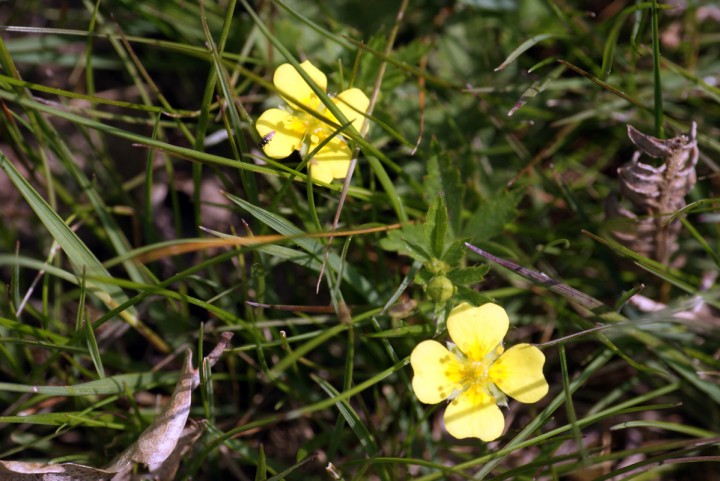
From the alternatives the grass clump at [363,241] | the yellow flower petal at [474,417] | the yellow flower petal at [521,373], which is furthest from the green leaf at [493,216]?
the yellow flower petal at [474,417]

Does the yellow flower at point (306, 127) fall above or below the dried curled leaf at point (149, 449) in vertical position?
above

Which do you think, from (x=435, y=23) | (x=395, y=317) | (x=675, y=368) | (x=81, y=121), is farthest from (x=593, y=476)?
(x=81, y=121)

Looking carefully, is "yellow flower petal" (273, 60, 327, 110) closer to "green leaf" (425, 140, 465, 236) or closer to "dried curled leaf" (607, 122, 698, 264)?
"green leaf" (425, 140, 465, 236)

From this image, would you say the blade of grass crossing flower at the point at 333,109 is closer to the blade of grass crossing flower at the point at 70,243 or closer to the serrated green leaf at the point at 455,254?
the serrated green leaf at the point at 455,254

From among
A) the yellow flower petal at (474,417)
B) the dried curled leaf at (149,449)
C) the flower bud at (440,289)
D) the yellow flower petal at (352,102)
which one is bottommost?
the dried curled leaf at (149,449)

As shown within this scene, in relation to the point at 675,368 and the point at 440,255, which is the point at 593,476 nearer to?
the point at 675,368

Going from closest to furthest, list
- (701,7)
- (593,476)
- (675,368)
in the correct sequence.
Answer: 1. (675,368)
2. (593,476)
3. (701,7)

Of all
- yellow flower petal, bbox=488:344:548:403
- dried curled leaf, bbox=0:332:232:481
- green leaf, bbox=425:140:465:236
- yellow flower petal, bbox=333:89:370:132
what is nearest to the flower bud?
yellow flower petal, bbox=488:344:548:403
